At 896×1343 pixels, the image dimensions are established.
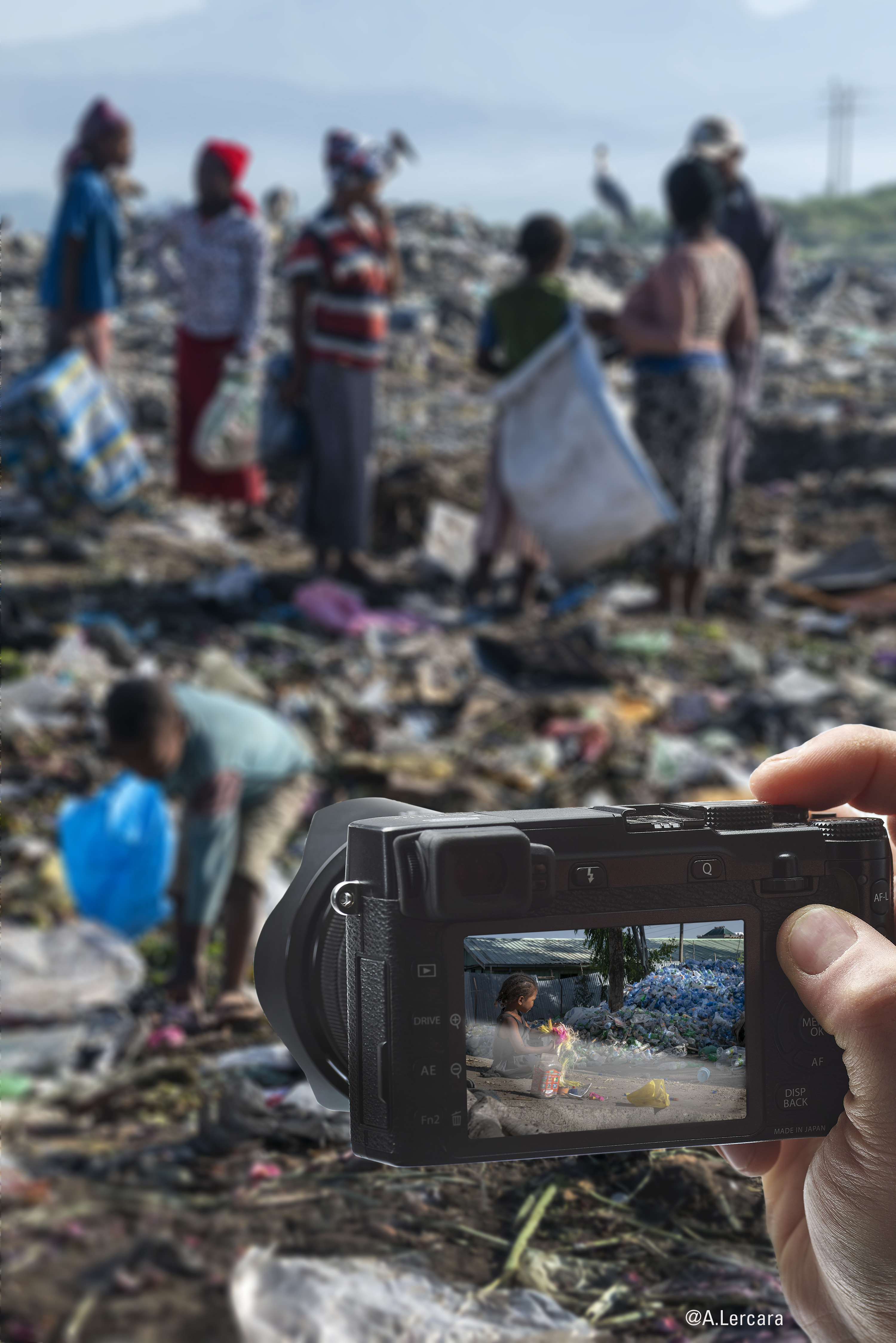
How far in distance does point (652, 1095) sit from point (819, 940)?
7.5 inches

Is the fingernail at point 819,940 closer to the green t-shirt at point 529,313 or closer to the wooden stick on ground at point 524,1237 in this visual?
the wooden stick on ground at point 524,1237

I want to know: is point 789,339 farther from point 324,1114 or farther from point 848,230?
point 848,230

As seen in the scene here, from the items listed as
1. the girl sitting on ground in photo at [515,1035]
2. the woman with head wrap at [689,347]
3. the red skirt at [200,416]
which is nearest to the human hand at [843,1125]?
the girl sitting on ground in photo at [515,1035]

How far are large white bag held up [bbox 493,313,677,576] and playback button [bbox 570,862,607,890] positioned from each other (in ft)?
12.5

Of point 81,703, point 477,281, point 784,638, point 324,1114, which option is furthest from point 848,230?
point 324,1114

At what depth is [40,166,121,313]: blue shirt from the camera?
535cm

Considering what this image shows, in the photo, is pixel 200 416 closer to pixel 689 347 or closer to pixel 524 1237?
pixel 689 347

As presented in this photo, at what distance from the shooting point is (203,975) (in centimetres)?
272

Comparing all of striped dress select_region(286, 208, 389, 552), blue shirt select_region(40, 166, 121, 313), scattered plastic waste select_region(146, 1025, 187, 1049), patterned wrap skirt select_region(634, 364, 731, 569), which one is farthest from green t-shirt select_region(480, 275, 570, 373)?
scattered plastic waste select_region(146, 1025, 187, 1049)

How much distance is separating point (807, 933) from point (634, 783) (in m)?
2.98

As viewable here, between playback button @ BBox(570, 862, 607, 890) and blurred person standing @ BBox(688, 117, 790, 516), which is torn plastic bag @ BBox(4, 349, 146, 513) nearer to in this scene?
blurred person standing @ BBox(688, 117, 790, 516)

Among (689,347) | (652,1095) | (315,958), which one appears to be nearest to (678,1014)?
(652,1095)

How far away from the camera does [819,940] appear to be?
95 cm

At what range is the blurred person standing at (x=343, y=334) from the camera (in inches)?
192
